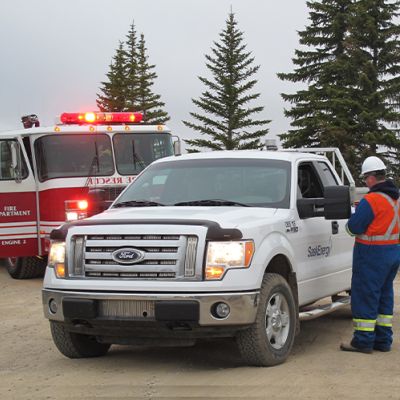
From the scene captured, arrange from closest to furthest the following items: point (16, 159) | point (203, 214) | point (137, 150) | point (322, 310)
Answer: point (203, 214), point (322, 310), point (16, 159), point (137, 150)

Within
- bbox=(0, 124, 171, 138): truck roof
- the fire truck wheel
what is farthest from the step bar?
the fire truck wheel

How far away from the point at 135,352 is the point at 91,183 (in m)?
6.09

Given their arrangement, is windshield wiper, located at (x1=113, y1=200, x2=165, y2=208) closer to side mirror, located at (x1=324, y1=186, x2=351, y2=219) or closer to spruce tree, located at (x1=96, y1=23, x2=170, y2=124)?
side mirror, located at (x1=324, y1=186, x2=351, y2=219)

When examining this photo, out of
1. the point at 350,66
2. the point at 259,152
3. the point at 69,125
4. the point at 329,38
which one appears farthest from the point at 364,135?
the point at 259,152

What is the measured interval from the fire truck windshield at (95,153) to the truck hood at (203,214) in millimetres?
5920

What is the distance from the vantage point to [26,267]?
12.4 metres

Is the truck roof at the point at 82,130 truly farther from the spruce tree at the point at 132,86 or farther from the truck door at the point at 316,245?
the spruce tree at the point at 132,86

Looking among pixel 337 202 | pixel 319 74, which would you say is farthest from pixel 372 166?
pixel 319 74

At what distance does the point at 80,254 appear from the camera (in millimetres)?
5258

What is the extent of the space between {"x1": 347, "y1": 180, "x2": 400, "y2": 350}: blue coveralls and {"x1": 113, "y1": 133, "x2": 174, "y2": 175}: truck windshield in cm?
670

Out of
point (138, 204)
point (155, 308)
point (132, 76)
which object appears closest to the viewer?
point (155, 308)

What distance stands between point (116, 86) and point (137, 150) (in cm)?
6046

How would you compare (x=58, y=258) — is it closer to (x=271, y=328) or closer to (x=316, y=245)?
(x=271, y=328)

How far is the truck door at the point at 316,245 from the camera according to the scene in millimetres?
6188
